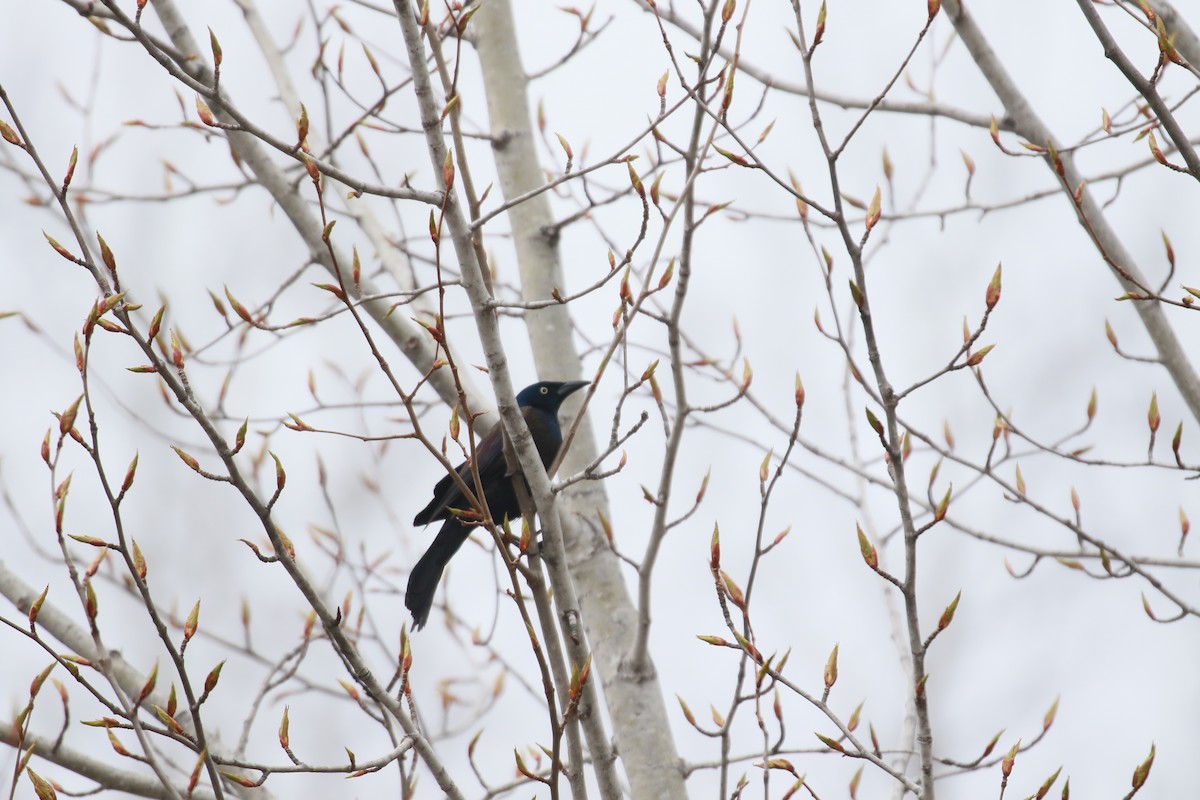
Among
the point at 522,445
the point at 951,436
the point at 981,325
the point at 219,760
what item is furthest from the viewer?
the point at 951,436

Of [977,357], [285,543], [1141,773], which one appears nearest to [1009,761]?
[1141,773]

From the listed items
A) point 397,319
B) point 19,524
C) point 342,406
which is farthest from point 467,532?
point 19,524

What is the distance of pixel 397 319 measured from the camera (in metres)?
3.43

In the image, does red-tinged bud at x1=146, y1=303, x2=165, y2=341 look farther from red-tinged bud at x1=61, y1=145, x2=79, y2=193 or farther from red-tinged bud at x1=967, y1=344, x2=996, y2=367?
red-tinged bud at x1=967, y1=344, x2=996, y2=367

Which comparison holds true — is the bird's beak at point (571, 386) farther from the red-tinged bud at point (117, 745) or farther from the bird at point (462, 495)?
the red-tinged bud at point (117, 745)

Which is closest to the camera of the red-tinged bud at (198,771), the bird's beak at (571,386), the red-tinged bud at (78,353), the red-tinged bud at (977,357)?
the red-tinged bud at (198,771)

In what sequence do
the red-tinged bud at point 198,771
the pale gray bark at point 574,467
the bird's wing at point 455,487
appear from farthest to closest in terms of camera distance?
the bird's wing at point 455,487 → the pale gray bark at point 574,467 → the red-tinged bud at point 198,771

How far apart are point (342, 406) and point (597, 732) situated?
2.13m

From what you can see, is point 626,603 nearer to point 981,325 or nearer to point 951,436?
point 951,436

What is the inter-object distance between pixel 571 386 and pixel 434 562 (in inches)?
34.7

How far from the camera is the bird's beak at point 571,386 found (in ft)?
13.3

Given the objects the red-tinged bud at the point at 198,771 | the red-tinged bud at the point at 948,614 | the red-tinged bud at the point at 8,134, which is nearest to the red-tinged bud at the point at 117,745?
the red-tinged bud at the point at 198,771

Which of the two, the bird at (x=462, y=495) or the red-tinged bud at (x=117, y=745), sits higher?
the bird at (x=462, y=495)

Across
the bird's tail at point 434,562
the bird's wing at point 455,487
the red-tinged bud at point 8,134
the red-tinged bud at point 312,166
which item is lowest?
the red-tinged bud at point 312,166
